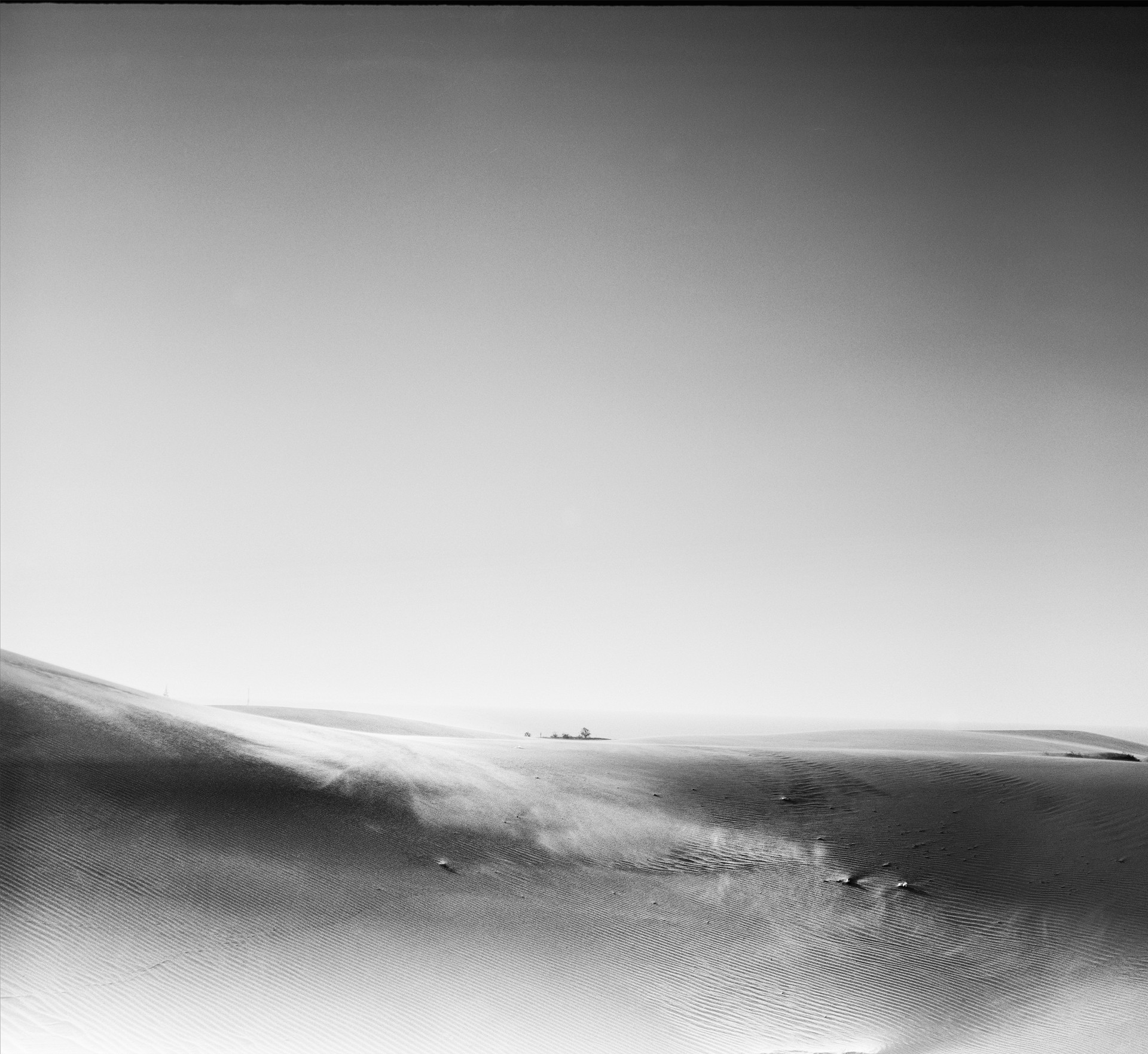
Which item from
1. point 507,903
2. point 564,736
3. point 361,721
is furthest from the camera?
point 361,721

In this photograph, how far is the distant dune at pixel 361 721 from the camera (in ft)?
78.1

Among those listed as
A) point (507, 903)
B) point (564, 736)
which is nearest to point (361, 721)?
point (564, 736)

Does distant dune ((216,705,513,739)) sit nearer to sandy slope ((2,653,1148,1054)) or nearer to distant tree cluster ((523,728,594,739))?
distant tree cluster ((523,728,594,739))

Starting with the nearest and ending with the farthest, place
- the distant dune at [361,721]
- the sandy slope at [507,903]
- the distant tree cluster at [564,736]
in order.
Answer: the sandy slope at [507,903]
the distant tree cluster at [564,736]
the distant dune at [361,721]

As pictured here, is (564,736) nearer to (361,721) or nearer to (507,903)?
(361,721)

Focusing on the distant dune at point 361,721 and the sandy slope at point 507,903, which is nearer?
the sandy slope at point 507,903

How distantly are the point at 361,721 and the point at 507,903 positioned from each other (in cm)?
1916

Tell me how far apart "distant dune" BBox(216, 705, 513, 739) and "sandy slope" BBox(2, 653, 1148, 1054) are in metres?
11.1

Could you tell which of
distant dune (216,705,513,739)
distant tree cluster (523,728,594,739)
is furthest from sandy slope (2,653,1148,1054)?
distant dune (216,705,513,739)

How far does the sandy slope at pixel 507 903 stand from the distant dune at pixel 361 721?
36.6 feet

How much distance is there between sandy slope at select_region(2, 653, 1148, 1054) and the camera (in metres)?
6.21

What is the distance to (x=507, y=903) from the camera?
328 inches

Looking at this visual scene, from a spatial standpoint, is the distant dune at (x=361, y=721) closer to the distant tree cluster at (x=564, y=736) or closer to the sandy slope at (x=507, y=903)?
the distant tree cluster at (x=564, y=736)

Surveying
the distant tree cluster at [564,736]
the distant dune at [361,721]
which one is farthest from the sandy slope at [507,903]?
the distant dune at [361,721]
